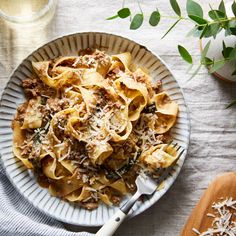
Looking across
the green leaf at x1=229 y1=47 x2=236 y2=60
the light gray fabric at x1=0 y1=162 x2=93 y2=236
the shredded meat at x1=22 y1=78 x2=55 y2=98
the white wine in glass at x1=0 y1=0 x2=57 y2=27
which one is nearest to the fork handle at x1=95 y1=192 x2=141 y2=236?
the light gray fabric at x1=0 y1=162 x2=93 y2=236

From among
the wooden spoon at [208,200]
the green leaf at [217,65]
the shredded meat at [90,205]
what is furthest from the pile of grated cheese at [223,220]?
the green leaf at [217,65]

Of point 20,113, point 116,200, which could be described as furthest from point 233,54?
point 20,113

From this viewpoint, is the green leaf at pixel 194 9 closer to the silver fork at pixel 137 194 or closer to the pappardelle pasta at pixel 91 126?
the pappardelle pasta at pixel 91 126

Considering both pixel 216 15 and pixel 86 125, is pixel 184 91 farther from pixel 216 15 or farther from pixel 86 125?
pixel 216 15

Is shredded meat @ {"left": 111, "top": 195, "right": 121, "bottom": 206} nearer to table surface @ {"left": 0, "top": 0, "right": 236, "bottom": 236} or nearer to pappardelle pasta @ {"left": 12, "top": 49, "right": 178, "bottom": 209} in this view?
pappardelle pasta @ {"left": 12, "top": 49, "right": 178, "bottom": 209}

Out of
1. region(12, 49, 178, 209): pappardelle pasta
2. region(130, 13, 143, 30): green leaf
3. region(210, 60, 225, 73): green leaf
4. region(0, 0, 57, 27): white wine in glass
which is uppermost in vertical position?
region(130, 13, 143, 30): green leaf

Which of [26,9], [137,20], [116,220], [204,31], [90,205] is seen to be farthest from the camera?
[26,9]
